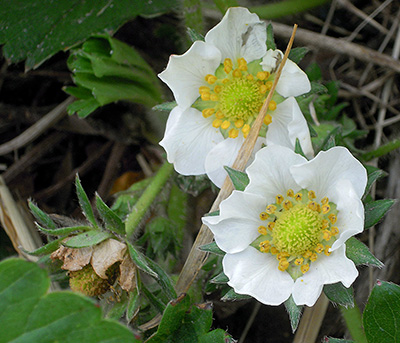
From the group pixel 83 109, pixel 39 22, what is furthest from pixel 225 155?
pixel 39 22

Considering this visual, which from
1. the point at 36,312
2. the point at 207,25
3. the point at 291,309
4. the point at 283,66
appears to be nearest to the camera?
the point at 36,312

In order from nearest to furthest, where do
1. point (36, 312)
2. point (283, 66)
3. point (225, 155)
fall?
point (36, 312), point (283, 66), point (225, 155)

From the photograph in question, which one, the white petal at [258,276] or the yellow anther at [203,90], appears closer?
the white petal at [258,276]

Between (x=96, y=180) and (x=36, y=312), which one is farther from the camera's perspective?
(x=96, y=180)

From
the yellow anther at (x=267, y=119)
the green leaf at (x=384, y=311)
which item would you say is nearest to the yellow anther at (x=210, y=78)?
the yellow anther at (x=267, y=119)

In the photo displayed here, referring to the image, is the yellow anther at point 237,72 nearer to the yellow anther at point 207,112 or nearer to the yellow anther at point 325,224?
the yellow anther at point 207,112

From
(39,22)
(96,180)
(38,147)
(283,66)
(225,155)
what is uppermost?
(39,22)

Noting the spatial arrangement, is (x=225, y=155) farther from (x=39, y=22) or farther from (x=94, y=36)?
(x=39, y=22)

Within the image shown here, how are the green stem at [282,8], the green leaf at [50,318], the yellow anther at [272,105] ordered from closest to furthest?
the green leaf at [50,318]
the yellow anther at [272,105]
the green stem at [282,8]

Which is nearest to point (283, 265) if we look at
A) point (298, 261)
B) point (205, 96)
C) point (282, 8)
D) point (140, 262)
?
point (298, 261)
